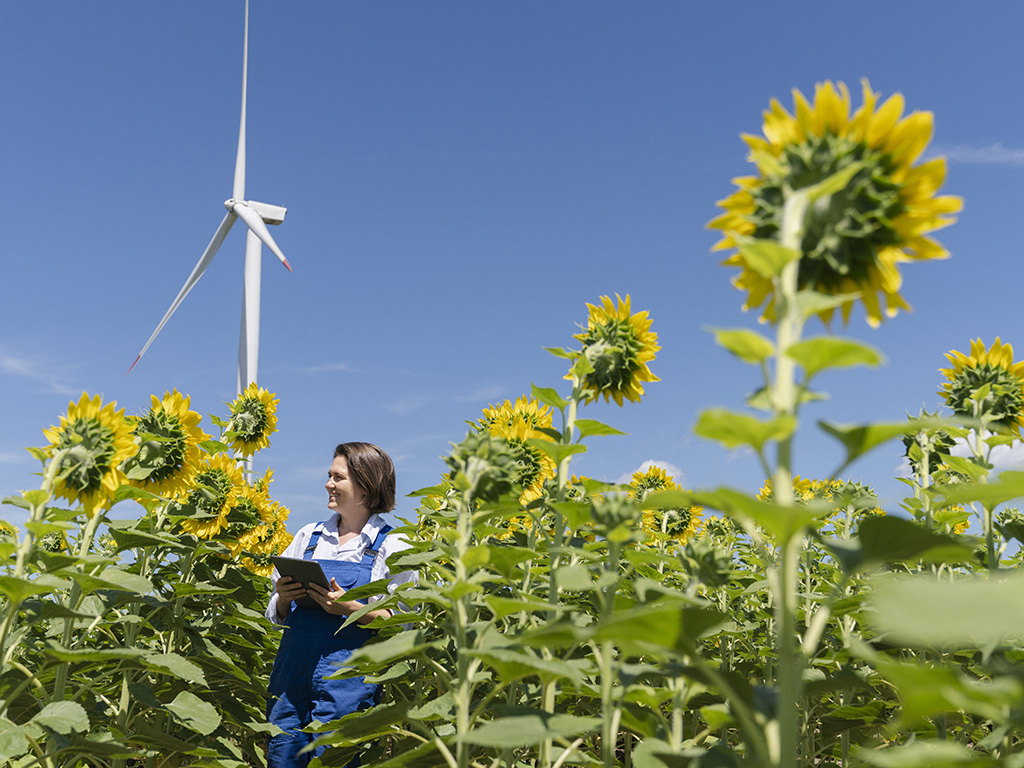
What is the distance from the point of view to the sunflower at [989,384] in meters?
3.10

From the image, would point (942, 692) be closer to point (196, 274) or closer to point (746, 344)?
point (746, 344)

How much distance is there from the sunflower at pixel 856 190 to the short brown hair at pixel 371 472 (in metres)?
4.37

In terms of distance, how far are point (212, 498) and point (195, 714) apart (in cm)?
161

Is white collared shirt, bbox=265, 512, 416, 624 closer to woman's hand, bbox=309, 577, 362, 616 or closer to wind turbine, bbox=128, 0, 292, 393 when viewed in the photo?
woman's hand, bbox=309, 577, 362, 616

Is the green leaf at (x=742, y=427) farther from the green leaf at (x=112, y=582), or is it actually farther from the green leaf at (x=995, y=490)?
the green leaf at (x=112, y=582)

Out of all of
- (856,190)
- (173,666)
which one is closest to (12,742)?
(173,666)

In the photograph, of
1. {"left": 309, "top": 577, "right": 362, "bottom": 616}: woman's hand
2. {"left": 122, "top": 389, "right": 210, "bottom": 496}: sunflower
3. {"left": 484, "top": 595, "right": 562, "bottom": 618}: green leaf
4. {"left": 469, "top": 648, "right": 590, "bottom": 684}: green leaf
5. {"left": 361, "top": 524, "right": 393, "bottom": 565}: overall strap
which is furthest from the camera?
{"left": 361, "top": 524, "right": 393, "bottom": 565}: overall strap

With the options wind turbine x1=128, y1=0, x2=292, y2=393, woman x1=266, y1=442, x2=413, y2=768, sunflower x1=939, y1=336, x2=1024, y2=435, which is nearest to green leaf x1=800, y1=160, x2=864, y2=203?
sunflower x1=939, y1=336, x2=1024, y2=435

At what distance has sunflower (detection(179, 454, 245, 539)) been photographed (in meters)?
4.89

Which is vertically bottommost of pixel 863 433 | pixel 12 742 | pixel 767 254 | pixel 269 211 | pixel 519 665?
pixel 12 742

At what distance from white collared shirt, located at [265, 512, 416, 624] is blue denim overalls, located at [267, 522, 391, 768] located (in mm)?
131

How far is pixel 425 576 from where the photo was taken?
4.21 m

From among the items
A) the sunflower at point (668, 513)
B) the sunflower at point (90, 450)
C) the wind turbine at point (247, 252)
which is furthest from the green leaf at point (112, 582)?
the wind turbine at point (247, 252)

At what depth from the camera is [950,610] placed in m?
0.93
